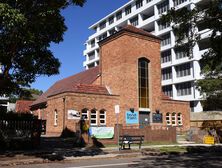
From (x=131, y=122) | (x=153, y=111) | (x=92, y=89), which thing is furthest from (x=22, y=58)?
(x=153, y=111)

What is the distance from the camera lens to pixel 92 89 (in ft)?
108

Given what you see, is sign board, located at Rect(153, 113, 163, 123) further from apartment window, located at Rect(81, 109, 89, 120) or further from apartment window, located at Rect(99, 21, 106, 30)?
→ apartment window, located at Rect(99, 21, 106, 30)

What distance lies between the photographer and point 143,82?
34812 mm

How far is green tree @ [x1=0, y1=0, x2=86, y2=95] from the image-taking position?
13594 millimetres

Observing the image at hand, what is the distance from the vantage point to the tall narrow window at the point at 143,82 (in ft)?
113

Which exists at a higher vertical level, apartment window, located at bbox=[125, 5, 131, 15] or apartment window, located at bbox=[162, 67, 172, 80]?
apartment window, located at bbox=[125, 5, 131, 15]

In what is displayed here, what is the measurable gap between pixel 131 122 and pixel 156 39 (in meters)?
10.2

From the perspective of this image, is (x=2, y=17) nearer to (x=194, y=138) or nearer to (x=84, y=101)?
(x=84, y=101)

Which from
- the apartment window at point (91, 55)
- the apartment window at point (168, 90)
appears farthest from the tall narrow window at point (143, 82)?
the apartment window at point (91, 55)

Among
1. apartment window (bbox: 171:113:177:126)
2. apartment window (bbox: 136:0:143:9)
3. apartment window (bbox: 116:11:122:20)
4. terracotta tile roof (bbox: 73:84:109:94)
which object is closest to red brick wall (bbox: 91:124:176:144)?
terracotta tile roof (bbox: 73:84:109:94)

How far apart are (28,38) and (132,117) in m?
21.2

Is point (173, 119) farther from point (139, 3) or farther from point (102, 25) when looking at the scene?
point (102, 25)

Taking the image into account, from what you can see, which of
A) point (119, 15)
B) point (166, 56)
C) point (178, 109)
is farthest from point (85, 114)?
point (119, 15)

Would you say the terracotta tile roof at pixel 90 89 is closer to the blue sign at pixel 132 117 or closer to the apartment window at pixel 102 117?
the apartment window at pixel 102 117
